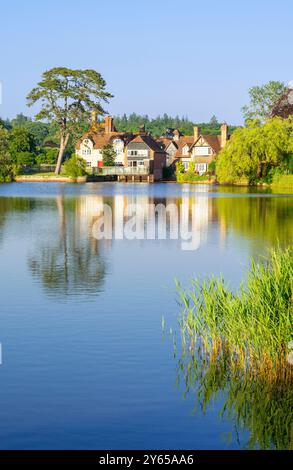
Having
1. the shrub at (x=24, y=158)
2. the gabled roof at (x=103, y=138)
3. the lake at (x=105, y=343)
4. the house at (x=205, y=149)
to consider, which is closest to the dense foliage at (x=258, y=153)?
the shrub at (x=24, y=158)

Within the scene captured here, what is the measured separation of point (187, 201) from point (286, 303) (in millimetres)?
43597

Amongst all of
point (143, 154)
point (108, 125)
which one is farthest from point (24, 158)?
point (108, 125)

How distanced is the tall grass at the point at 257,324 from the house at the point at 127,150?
348ft

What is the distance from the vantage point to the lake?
9.74 meters

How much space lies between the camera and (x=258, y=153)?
240ft

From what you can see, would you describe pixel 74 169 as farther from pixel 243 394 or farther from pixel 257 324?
pixel 243 394

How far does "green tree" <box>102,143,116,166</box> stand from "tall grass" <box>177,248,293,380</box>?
108 metres

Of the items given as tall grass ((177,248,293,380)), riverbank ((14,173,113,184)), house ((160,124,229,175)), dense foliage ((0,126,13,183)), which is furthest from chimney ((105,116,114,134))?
tall grass ((177,248,293,380))

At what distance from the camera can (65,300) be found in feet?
58.2

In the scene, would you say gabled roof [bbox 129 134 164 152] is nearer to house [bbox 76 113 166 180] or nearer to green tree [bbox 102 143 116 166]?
house [bbox 76 113 166 180]

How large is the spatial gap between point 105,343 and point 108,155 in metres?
107

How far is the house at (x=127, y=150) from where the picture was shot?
12100cm

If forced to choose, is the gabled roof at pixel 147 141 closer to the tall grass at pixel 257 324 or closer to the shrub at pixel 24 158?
the shrub at pixel 24 158
